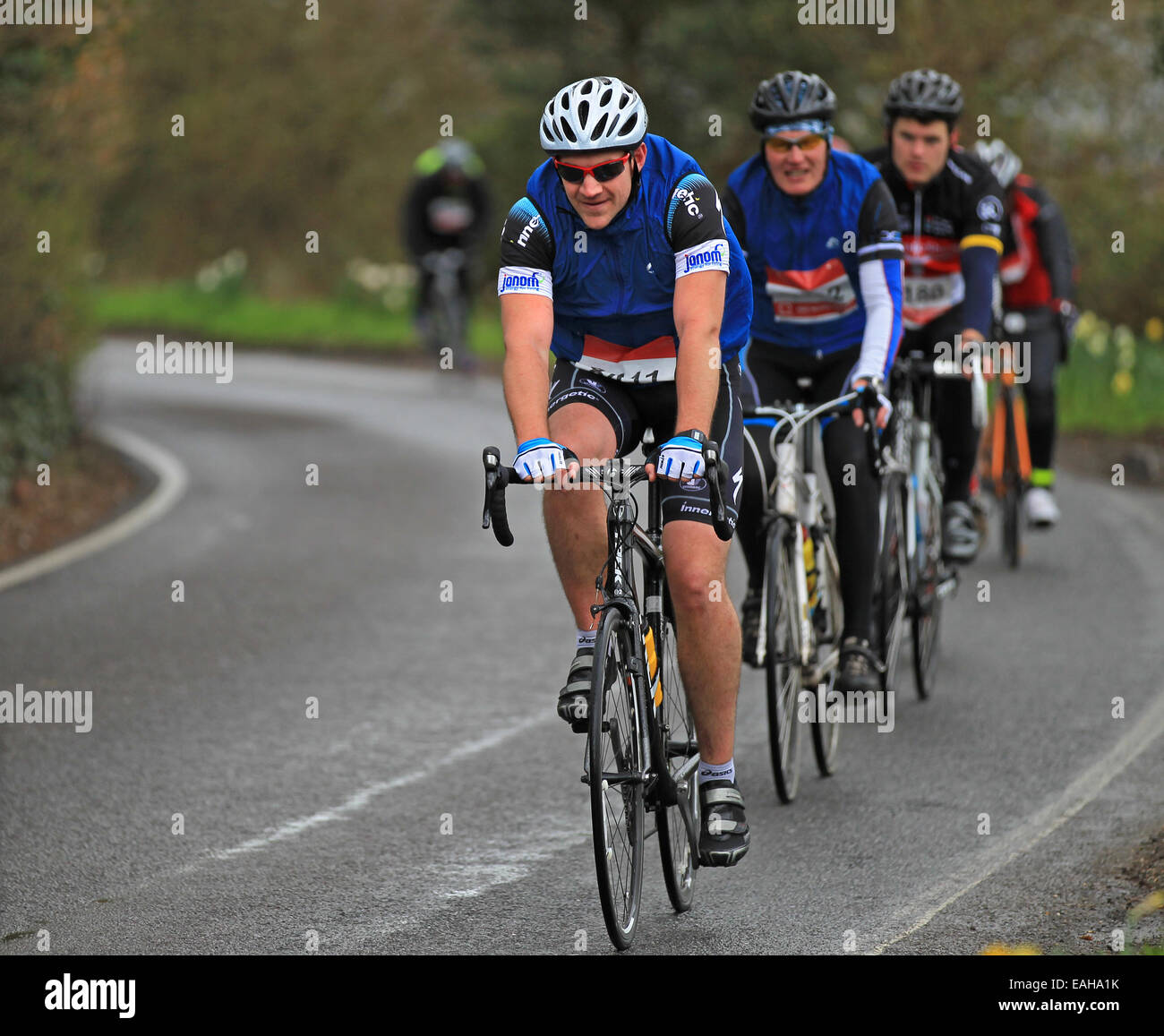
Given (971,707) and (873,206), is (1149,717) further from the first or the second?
(873,206)

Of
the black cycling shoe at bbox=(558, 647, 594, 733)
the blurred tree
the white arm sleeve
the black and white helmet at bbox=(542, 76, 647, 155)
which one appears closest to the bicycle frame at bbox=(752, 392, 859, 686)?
the white arm sleeve

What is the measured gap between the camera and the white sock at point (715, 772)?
525cm

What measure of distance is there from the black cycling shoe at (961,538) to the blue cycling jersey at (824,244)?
5.91ft

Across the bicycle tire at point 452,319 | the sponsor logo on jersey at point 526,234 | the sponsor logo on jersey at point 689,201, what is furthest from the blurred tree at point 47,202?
the sponsor logo on jersey at point 689,201

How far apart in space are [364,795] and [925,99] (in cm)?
355

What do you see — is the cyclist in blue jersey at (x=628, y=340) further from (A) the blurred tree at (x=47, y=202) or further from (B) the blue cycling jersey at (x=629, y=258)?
(A) the blurred tree at (x=47, y=202)

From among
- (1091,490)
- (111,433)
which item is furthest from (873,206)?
(111,433)

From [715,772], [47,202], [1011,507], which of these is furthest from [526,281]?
[47,202]

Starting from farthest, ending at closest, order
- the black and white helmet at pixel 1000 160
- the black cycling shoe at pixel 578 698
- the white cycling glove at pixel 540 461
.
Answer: the black and white helmet at pixel 1000 160 → the black cycling shoe at pixel 578 698 → the white cycling glove at pixel 540 461

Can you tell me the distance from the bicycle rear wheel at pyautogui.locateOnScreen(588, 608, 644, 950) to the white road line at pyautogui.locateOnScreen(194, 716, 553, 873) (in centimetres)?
144
